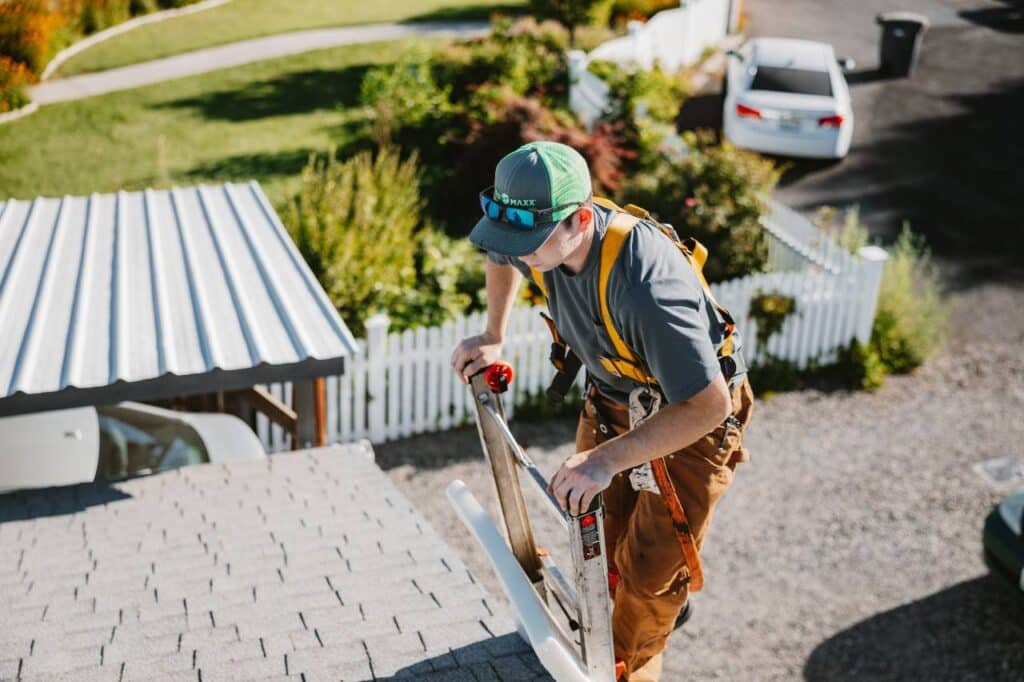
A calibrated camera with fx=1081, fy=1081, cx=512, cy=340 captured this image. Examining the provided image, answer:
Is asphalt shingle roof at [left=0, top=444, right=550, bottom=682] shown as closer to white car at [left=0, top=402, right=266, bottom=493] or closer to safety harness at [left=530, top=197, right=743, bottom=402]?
white car at [left=0, top=402, right=266, bottom=493]

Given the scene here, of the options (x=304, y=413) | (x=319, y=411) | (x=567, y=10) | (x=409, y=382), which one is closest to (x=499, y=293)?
(x=304, y=413)

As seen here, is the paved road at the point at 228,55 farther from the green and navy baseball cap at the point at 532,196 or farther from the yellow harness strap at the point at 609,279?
the green and navy baseball cap at the point at 532,196

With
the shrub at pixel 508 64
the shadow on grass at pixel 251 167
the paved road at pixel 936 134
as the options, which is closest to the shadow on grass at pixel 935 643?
the paved road at pixel 936 134

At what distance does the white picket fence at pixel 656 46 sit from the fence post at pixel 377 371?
657 cm

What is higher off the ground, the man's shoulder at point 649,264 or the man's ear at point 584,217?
the man's ear at point 584,217

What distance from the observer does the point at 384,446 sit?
9328mm

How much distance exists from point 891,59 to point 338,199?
12.6 m

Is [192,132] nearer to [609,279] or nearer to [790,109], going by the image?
[790,109]

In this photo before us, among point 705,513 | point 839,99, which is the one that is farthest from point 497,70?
point 705,513

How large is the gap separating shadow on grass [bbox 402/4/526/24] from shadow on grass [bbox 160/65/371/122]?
4324 mm

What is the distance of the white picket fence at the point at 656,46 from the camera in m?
15.4

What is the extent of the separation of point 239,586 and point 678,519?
189cm

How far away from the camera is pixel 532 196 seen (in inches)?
122

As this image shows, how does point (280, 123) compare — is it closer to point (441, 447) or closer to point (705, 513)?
point (441, 447)
